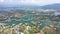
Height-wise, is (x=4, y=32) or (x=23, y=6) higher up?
(x=23, y=6)

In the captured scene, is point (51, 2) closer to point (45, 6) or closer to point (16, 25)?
point (45, 6)

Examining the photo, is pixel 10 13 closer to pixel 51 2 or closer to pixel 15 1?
pixel 15 1

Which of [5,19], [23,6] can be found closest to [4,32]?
[5,19]

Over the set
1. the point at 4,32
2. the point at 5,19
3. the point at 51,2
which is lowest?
the point at 4,32

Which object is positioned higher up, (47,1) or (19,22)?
(47,1)

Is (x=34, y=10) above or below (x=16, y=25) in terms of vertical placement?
above

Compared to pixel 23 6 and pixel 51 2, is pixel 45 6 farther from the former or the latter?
pixel 23 6

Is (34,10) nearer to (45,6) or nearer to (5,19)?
(45,6)

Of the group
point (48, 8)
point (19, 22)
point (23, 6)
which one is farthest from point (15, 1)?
point (48, 8)

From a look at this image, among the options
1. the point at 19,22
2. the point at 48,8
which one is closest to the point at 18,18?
the point at 19,22
